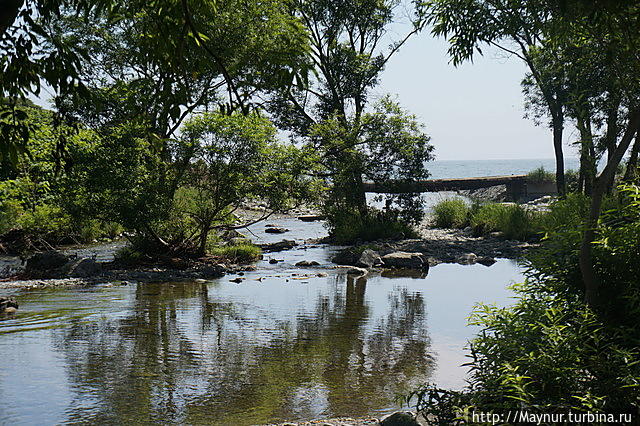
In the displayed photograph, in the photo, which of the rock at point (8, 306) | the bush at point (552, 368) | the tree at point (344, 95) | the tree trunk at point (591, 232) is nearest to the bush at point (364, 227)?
the tree at point (344, 95)

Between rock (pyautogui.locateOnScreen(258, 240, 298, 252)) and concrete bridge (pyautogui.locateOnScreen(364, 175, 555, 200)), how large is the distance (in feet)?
13.6

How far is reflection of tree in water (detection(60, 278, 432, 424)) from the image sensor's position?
21.9 feet

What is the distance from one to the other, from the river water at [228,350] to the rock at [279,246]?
7519 millimetres

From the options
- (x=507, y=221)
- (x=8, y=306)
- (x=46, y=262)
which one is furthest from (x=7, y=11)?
(x=507, y=221)

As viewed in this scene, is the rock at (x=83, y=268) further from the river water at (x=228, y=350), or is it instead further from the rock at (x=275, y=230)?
the rock at (x=275, y=230)

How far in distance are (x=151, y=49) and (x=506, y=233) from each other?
2063cm

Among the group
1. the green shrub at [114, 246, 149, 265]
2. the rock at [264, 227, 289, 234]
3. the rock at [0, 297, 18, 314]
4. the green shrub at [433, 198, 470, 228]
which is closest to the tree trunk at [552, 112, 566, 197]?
the green shrub at [433, 198, 470, 228]

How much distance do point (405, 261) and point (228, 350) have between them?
1070 centimetres

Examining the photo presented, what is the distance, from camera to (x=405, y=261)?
1908 centimetres

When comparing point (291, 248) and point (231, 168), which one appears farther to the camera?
point (291, 248)

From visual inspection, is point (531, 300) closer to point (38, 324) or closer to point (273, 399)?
point (273, 399)

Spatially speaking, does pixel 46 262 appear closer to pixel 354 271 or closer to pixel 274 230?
pixel 354 271

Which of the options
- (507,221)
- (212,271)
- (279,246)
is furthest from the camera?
(507,221)

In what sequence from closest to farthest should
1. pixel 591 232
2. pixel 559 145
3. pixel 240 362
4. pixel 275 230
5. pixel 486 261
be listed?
pixel 591 232, pixel 240 362, pixel 486 261, pixel 559 145, pixel 275 230
